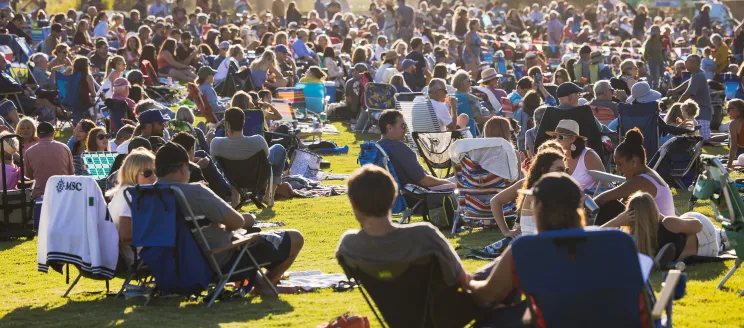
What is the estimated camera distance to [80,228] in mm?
7625

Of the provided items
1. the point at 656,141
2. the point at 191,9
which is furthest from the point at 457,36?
the point at 656,141

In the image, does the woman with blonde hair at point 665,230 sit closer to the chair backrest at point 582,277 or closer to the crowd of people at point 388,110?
the crowd of people at point 388,110

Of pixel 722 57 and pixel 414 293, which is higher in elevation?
pixel 414 293

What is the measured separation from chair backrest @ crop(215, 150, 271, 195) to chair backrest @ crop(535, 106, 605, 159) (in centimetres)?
281

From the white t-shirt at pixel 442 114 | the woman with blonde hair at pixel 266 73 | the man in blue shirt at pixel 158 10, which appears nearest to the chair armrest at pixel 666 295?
the white t-shirt at pixel 442 114

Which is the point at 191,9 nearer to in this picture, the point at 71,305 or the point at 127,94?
the point at 127,94

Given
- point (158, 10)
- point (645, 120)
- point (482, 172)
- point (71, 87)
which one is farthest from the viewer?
point (158, 10)

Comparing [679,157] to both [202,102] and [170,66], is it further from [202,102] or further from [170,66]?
[170,66]

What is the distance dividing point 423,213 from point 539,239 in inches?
246

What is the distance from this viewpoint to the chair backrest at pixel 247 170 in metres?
11.9

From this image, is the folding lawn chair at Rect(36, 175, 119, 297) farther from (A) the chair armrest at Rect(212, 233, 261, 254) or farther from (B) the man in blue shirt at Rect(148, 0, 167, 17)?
(B) the man in blue shirt at Rect(148, 0, 167, 17)

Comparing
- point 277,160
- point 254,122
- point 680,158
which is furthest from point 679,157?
point 254,122

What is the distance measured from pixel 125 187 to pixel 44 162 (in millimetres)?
4122

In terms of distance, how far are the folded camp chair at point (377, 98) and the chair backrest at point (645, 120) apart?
243 inches
